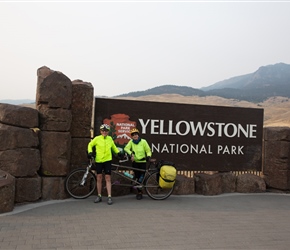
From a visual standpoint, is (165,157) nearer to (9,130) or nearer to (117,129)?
(117,129)

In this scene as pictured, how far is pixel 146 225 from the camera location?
6203mm

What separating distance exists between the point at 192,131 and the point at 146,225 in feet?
14.3

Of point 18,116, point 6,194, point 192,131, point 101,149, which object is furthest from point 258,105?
point 6,194

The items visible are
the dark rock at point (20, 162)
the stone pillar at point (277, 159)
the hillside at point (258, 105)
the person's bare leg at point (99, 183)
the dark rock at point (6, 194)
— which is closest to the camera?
the dark rock at point (6, 194)

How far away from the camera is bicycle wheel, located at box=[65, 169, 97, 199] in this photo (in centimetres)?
819

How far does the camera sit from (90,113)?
28.8ft

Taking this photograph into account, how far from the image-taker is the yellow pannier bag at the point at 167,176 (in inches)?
328

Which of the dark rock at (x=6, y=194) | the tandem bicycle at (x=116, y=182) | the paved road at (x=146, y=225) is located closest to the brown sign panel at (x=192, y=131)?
the tandem bicycle at (x=116, y=182)

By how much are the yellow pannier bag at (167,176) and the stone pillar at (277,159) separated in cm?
368

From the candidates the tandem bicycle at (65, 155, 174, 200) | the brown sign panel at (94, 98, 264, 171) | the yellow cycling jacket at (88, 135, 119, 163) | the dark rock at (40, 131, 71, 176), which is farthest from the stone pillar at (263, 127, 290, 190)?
the dark rock at (40, 131, 71, 176)

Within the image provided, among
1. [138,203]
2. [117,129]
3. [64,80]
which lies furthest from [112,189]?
[64,80]

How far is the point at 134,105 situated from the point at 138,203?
2.78m

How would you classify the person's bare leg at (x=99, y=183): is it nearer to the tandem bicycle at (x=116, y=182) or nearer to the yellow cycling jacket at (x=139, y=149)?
the tandem bicycle at (x=116, y=182)

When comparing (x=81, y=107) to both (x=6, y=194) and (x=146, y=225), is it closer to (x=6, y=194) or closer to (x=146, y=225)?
(x=6, y=194)
